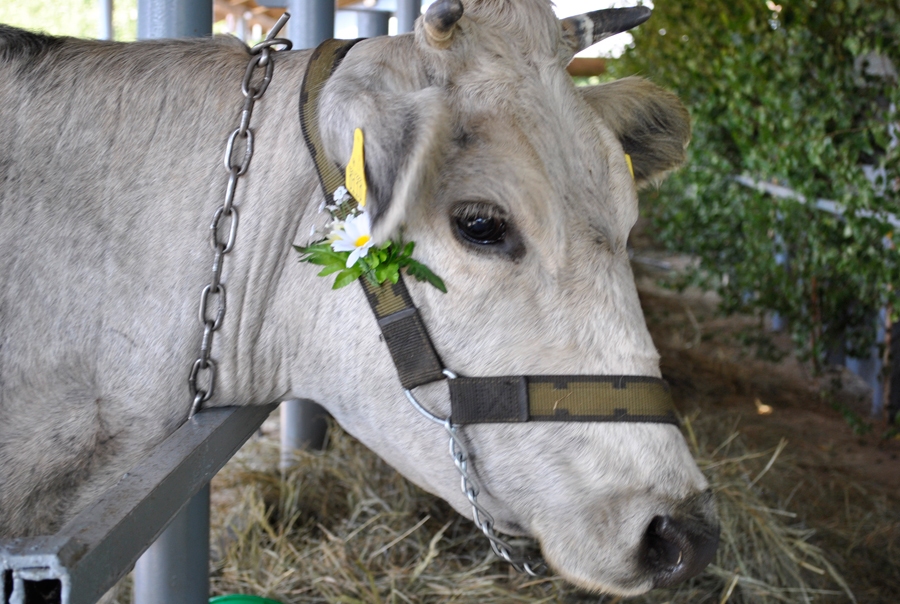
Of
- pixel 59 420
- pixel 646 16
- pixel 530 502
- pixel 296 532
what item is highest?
pixel 646 16

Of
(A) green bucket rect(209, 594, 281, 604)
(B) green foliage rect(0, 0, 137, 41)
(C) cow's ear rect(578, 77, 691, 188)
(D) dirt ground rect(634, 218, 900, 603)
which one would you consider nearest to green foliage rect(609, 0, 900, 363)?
(D) dirt ground rect(634, 218, 900, 603)

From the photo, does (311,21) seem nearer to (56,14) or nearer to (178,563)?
(178,563)

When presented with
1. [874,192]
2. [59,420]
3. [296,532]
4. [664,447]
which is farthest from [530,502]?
[874,192]

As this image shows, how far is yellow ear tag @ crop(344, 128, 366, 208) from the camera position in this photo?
4.59 ft

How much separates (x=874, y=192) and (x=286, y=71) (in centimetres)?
318

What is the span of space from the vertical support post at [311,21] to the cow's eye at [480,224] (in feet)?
5.88

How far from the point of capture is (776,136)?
5035 mm

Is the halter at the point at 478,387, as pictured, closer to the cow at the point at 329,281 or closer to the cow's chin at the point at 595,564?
the cow at the point at 329,281

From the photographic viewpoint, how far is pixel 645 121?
2.19 m

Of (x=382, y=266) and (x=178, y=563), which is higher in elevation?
(x=382, y=266)

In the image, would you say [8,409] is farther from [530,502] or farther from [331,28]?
[331,28]

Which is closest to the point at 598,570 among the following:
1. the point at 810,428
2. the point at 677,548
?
the point at 677,548

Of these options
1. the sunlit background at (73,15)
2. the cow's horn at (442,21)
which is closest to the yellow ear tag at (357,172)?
the cow's horn at (442,21)

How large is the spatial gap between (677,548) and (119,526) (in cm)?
98
